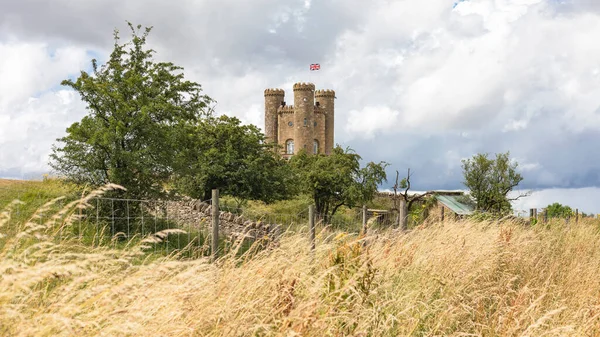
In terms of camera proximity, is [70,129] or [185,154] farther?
[185,154]

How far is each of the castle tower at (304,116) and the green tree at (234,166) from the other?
31.3 m

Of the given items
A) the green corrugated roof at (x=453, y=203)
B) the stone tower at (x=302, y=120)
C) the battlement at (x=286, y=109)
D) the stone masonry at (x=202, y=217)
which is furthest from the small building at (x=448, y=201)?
the battlement at (x=286, y=109)

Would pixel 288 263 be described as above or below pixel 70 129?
below

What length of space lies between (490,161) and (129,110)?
28911mm

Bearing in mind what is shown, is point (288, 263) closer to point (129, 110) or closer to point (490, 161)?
point (129, 110)

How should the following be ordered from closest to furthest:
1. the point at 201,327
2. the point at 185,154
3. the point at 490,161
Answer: the point at 201,327
the point at 185,154
the point at 490,161

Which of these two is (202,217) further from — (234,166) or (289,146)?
(289,146)

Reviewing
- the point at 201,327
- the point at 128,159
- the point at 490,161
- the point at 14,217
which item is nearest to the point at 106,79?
the point at 128,159

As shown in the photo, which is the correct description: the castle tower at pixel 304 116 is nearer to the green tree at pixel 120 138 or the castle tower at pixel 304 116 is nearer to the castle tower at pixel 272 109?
the castle tower at pixel 272 109

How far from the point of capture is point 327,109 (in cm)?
6047

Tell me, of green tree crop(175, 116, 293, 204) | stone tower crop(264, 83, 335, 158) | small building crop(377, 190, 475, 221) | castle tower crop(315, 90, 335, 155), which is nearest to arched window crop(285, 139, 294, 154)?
stone tower crop(264, 83, 335, 158)

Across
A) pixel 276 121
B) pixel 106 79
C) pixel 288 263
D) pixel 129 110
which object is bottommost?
pixel 288 263

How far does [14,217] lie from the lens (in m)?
13.0

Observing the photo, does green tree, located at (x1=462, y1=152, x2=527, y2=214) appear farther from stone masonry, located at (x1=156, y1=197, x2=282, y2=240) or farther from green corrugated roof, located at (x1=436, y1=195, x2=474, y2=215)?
stone masonry, located at (x1=156, y1=197, x2=282, y2=240)
